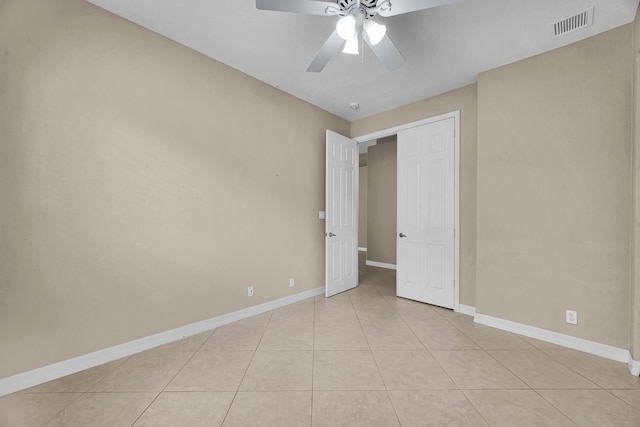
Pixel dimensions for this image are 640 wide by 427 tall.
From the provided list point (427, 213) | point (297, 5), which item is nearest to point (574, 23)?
point (427, 213)

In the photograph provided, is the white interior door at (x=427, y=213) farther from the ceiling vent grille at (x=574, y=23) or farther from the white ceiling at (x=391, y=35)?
the ceiling vent grille at (x=574, y=23)

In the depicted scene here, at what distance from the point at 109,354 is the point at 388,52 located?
336cm

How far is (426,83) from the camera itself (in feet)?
10.3

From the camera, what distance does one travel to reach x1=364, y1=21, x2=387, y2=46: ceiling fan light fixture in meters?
1.74

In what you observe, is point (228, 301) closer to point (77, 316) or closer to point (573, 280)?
point (77, 316)

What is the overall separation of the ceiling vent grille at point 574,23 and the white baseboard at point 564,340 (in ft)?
9.08

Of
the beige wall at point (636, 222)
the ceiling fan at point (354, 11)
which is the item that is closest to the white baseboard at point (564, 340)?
the beige wall at point (636, 222)

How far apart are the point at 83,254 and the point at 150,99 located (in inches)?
56.8

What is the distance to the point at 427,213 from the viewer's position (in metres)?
3.53

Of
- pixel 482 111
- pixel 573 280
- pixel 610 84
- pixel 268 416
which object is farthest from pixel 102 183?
pixel 610 84

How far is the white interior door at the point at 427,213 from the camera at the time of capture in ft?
10.9

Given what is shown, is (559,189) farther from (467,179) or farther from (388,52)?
(388,52)

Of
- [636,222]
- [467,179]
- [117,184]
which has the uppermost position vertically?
[467,179]

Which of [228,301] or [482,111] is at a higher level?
[482,111]
